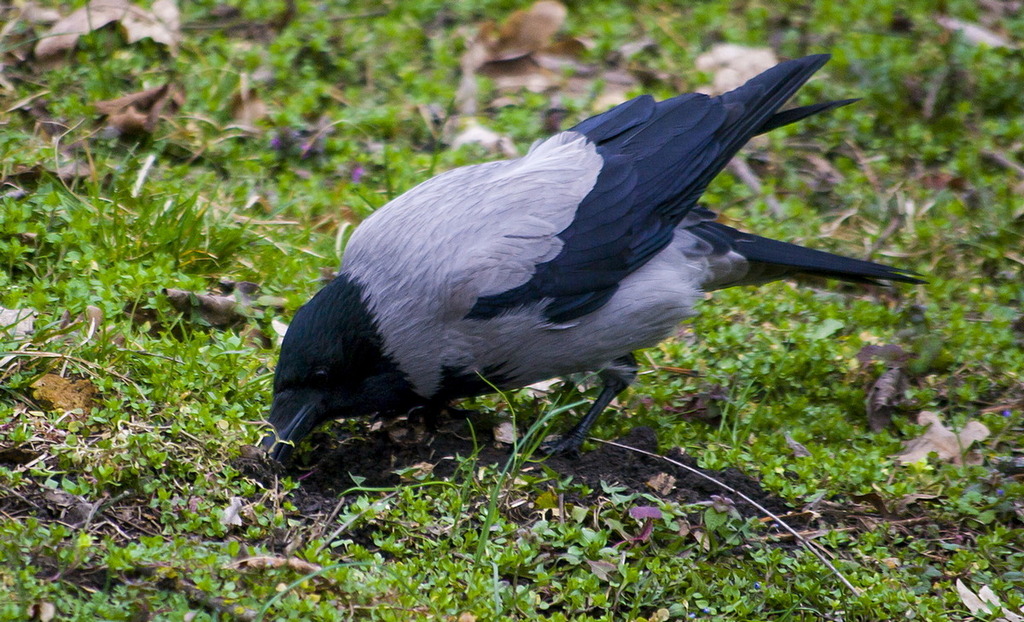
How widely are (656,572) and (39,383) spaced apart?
6.59 feet

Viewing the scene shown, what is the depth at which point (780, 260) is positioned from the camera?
442cm

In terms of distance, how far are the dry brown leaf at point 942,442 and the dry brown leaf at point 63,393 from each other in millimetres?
2952

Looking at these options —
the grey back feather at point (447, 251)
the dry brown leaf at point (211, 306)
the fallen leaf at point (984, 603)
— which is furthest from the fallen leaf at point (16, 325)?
the fallen leaf at point (984, 603)

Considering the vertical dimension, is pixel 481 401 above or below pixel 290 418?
below

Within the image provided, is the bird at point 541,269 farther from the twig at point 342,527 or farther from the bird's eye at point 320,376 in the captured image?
the twig at point 342,527

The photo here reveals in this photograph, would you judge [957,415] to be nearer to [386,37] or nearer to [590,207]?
[590,207]

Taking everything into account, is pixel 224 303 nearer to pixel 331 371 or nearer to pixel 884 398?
pixel 331 371

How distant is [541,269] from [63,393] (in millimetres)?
1616

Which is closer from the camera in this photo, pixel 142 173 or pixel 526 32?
pixel 142 173

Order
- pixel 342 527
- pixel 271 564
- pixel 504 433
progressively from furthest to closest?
pixel 504 433 < pixel 342 527 < pixel 271 564

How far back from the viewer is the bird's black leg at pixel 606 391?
13.5 feet

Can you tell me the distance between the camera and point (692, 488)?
149 inches

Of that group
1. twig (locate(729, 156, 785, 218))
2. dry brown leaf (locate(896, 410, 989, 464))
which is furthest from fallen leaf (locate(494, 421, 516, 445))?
twig (locate(729, 156, 785, 218))

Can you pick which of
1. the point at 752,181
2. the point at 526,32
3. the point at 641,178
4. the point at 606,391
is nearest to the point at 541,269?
the point at 641,178
